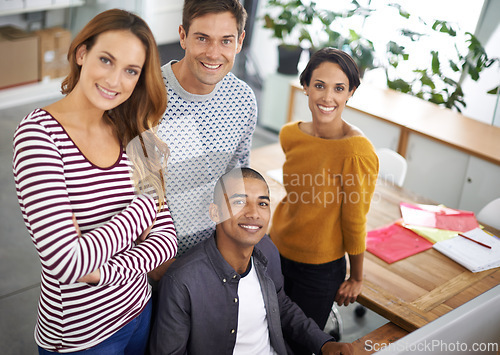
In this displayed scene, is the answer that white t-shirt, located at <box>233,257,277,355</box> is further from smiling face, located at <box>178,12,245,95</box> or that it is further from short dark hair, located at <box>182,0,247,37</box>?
→ short dark hair, located at <box>182,0,247,37</box>

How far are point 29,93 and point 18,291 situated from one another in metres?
2.83

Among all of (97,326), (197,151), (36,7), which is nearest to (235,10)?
(197,151)

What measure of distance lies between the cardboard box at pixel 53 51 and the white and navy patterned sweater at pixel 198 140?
3.84 metres

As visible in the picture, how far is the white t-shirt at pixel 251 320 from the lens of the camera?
5.74 feet

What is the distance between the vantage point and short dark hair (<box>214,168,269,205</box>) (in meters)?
1.77

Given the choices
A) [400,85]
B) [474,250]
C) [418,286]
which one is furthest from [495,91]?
[418,286]

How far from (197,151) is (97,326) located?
2.17 feet

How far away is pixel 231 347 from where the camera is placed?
1.72 metres

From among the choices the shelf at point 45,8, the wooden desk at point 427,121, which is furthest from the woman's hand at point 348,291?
the shelf at point 45,8

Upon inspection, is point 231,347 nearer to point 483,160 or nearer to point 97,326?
point 97,326

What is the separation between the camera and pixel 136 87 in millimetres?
1423

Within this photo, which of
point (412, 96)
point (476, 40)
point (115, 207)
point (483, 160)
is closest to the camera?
point (115, 207)

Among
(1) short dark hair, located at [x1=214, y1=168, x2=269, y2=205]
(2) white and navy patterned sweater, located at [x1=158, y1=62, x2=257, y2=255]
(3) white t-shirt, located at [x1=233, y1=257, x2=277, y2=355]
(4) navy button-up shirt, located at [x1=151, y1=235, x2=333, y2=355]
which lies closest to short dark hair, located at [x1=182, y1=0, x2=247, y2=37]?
(2) white and navy patterned sweater, located at [x1=158, y1=62, x2=257, y2=255]

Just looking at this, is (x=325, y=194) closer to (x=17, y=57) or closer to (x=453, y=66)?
(x=453, y=66)
